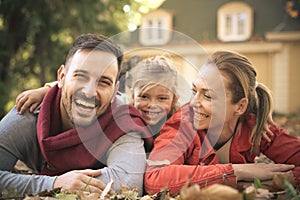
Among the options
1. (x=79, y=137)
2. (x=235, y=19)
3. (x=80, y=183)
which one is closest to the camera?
(x=80, y=183)

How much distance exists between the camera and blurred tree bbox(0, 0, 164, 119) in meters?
7.66

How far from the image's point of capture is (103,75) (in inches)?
104

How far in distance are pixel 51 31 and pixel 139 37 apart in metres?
6.09

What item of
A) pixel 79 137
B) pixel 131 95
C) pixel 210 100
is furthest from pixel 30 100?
pixel 210 100

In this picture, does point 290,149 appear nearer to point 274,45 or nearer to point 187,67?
point 187,67

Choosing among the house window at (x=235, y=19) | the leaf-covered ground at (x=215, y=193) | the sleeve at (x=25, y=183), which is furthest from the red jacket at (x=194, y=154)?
the house window at (x=235, y=19)

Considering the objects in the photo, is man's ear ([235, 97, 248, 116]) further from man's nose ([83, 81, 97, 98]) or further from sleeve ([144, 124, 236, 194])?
man's nose ([83, 81, 97, 98])

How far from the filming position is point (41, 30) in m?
8.14

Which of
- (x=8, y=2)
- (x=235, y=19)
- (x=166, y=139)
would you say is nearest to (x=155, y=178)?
(x=166, y=139)

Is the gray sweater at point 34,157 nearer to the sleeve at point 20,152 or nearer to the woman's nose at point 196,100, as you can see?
the sleeve at point 20,152

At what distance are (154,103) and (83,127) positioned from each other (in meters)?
0.60

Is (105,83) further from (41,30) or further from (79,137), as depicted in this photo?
(41,30)

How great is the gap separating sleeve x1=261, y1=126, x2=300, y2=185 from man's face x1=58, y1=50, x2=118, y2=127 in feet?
3.25

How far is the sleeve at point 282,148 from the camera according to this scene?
2.68 m
